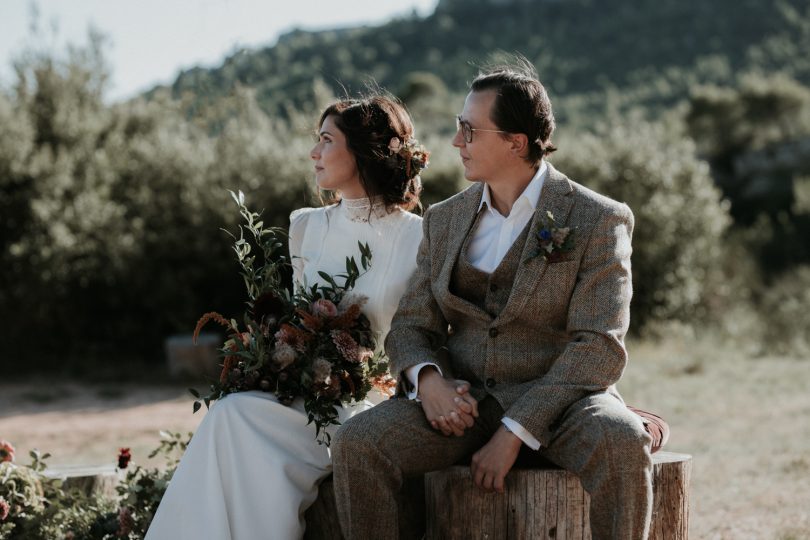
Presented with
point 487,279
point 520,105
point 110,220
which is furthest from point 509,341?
point 110,220

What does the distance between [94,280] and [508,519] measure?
35.6 feet

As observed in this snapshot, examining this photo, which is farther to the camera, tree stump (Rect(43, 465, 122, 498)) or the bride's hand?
tree stump (Rect(43, 465, 122, 498))

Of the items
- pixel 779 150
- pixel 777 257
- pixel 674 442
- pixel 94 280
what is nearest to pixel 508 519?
pixel 674 442

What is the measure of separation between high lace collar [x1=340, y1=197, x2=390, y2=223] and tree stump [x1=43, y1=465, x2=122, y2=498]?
1781 mm

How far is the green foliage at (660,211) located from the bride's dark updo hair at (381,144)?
1075 centimetres

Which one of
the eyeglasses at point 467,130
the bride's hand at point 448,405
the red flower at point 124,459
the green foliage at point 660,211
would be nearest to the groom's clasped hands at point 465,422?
the bride's hand at point 448,405

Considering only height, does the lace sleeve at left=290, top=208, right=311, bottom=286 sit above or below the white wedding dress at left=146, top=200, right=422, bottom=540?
above

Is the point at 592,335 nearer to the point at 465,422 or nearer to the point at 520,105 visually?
the point at 465,422

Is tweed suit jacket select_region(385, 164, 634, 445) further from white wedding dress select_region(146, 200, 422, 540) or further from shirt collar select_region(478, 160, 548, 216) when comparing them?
white wedding dress select_region(146, 200, 422, 540)

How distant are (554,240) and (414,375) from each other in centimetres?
70

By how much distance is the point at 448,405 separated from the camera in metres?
3.39

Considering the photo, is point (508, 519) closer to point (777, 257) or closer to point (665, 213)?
point (665, 213)

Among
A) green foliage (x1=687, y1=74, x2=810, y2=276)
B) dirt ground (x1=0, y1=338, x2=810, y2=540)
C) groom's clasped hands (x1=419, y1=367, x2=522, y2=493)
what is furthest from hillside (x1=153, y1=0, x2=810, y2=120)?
groom's clasped hands (x1=419, y1=367, x2=522, y2=493)

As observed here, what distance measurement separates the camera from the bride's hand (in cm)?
338
